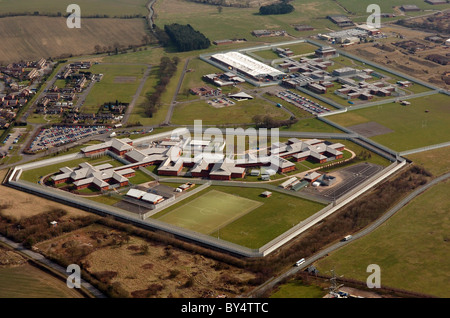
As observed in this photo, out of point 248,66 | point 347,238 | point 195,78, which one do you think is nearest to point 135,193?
point 347,238

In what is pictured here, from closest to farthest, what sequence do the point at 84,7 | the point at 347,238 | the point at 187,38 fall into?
the point at 347,238
the point at 187,38
the point at 84,7

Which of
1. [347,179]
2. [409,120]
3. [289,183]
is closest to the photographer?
[289,183]

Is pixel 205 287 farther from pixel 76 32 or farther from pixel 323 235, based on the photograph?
pixel 76 32

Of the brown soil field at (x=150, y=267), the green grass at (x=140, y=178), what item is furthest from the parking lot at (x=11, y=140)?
the brown soil field at (x=150, y=267)

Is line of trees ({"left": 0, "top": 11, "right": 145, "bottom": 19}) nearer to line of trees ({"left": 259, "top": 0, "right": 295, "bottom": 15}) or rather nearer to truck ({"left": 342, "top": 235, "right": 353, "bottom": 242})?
line of trees ({"left": 259, "top": 0, "right": 295, "bottom": 15})

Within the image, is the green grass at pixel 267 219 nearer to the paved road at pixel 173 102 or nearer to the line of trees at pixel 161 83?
the paved road at pixel 173 102

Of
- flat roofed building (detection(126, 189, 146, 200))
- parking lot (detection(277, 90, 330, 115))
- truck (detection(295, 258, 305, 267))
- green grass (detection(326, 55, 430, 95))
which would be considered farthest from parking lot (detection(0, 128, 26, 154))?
green grass (detection(326, 55, 430, 95))

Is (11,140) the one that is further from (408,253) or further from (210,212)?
(408,253)
